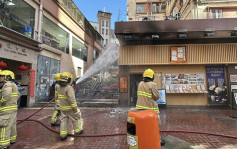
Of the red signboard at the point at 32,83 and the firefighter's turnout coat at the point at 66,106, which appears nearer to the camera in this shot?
the firefighter's turnout coat at the point at 66,106

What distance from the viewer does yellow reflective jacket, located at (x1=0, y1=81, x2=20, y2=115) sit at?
11.6ft

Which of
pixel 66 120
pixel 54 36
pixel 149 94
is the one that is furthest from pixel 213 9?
pixel 54 36

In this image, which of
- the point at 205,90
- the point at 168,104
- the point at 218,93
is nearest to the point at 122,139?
the point at 168,104

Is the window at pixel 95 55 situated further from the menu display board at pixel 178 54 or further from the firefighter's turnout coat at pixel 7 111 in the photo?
the firefighter's turnout coat at pixel 7 111

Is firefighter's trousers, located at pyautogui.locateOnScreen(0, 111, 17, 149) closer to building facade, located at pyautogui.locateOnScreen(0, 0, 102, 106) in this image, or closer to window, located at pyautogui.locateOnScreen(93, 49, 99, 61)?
building facade, located at pyautogui.locateOnScreen(0, 0, 102, 106)

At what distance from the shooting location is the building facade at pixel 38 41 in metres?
8.75

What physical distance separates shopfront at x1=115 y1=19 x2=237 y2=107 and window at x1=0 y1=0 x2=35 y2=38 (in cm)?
690

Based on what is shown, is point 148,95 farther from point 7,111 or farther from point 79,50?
point 79,50

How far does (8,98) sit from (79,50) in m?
16.0

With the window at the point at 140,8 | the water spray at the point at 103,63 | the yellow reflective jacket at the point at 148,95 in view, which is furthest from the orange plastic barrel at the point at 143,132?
the window at the point at 140,8

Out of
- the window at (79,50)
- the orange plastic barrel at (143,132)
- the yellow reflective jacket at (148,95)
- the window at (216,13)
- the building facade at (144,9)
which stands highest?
the building facade at (144,9)

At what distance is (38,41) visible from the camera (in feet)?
34.4

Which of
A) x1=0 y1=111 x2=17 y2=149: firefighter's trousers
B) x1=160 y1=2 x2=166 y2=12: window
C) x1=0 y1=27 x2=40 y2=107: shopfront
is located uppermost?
x1=160 y1=2 x2=166 y2=12: window

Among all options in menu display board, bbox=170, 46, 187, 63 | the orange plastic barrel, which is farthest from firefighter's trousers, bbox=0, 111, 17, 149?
menu display board, bbox=170, 46, 187, 63
